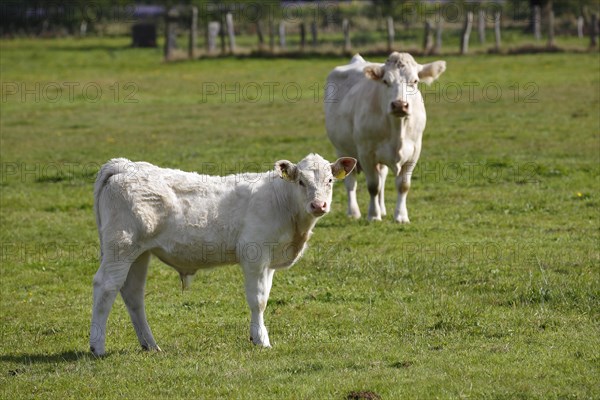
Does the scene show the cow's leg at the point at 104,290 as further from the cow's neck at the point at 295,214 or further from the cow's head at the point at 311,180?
the cow's head at the point at 311,180

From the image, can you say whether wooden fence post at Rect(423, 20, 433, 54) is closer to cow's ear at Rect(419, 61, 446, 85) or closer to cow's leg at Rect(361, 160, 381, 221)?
cow's ear at Rect(419, 61, 446, 85)

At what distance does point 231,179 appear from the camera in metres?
10.3

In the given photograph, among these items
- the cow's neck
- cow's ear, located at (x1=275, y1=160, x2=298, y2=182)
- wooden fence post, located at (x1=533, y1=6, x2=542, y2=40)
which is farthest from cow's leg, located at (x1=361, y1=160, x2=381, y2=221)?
wooden fence post, located at (x1=533, y1=6, x2=542, y2=40)

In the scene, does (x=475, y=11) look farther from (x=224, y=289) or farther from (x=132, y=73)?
(x=224, y=289)

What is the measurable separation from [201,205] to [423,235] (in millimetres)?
6166

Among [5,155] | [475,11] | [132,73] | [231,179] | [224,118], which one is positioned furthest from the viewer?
[475,11]

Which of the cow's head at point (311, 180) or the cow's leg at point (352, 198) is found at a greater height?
the cow's head at point (311, 180)

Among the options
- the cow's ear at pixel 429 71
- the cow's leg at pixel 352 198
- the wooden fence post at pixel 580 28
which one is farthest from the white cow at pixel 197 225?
the wooden fence post at pixel 580 28

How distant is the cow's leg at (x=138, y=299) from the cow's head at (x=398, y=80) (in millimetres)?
6634

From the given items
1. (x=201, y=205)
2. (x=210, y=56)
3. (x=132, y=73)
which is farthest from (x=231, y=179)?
(x=210, y=56)

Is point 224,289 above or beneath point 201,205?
beneath

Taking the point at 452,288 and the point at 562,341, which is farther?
the point at 452,288

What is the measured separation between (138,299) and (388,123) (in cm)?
738

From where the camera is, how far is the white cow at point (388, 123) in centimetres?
1580
